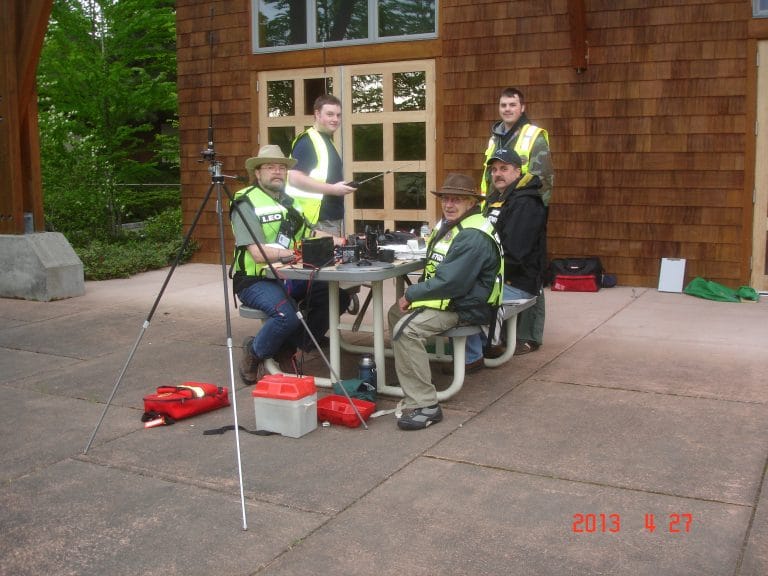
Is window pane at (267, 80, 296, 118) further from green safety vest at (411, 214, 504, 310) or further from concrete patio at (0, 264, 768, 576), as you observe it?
green safety vest at (411, 214, 504, 310)

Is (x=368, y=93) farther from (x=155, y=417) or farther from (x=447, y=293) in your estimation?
(x=155, y=417)

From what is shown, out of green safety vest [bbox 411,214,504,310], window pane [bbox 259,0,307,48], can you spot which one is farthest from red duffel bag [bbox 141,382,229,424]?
window pane [bbox 259,0,307,48]

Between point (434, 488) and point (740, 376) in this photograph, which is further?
point (740, 376)

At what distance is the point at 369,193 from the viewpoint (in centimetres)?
996

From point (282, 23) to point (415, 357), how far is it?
6.51 meters

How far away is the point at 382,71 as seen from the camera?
31.6 ft

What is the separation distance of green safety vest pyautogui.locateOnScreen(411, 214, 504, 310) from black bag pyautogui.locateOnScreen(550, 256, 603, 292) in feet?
12.0

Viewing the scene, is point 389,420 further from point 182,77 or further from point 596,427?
point 182,77

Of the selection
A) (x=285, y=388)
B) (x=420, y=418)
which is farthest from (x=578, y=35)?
(x=285, y=388)

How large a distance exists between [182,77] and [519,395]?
725 centimetres

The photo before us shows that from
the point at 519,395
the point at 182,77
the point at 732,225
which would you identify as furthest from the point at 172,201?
A: the point at 519,395

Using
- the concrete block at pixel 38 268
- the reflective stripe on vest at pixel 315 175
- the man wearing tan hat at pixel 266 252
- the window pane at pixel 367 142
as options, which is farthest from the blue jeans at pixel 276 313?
the window pane at pixel 367 142

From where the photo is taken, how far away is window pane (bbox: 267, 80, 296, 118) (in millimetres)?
10266

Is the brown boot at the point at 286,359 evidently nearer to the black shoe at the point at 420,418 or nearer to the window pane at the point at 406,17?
the black shoe at the point at 420,418
